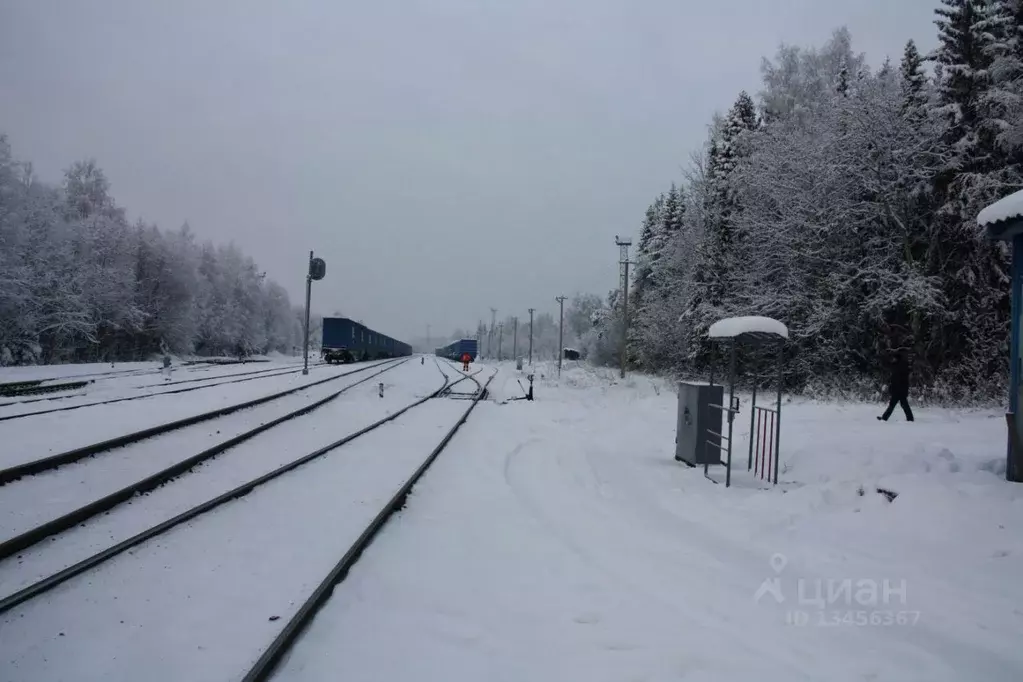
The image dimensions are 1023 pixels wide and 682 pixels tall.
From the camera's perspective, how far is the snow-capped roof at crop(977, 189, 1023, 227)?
6492mm

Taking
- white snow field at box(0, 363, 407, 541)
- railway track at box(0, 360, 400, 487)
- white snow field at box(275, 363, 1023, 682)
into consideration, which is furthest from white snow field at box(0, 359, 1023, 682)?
railway track at box(0, 360, 400, 487)

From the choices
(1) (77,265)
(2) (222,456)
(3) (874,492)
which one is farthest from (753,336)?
(1) (77,265)

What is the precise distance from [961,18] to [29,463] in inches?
1161

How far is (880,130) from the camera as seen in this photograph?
22594 millimetres

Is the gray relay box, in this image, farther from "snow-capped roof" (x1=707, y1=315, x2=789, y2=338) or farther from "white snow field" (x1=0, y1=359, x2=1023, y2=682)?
"snow-capped roof" (x1=707, y1=315, x2=789, y2=338)

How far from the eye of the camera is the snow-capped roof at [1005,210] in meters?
6.49

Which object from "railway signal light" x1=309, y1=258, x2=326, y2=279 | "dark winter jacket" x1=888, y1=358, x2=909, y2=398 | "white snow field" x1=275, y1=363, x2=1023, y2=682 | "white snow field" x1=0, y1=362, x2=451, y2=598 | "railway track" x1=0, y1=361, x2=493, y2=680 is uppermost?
"railway signal light" x1=309, y1=258, x2=326, y2=279

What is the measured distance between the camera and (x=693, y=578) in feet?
16.2

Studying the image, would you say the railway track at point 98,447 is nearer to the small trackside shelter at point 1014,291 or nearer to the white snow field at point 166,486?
the white snow field at point 166,486

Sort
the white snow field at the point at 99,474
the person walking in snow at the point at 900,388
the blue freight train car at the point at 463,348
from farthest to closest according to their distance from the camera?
1. the blue freight train car at the point at 463,348
2. the person walking in snow at the point at 900,388
3. the white snow field at the point at 99,474

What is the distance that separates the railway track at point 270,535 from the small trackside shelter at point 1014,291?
703cm

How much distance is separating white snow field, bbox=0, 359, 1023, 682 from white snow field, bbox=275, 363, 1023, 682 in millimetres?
22

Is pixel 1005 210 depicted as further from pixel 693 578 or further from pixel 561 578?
pixel 561 578

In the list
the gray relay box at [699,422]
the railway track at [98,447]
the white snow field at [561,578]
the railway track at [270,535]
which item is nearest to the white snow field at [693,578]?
the white snow field at [561,578]
